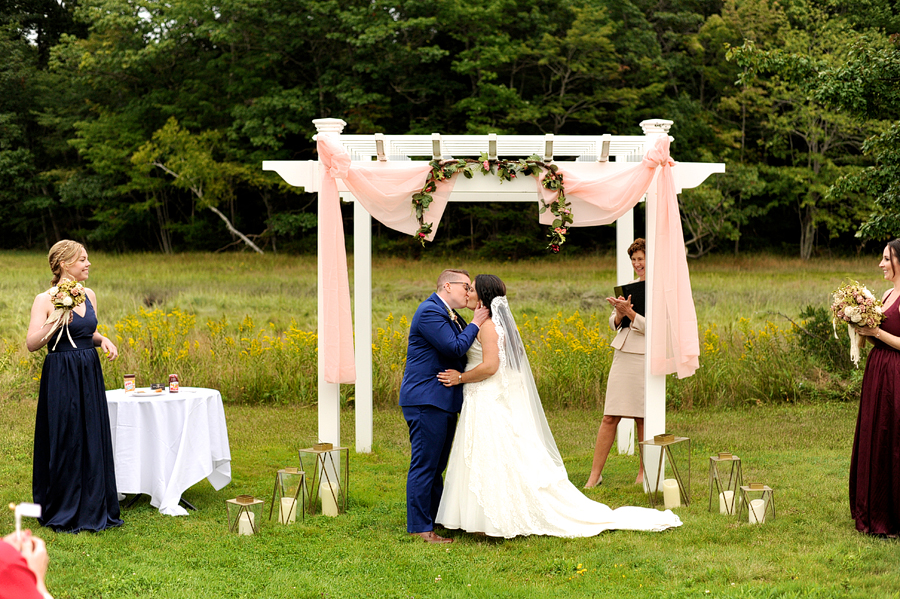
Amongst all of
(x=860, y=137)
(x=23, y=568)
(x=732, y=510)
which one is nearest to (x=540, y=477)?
(x=732, y=510)

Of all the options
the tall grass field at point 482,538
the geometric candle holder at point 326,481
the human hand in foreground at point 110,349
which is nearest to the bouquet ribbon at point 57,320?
the human hand in foreground at point 110,349

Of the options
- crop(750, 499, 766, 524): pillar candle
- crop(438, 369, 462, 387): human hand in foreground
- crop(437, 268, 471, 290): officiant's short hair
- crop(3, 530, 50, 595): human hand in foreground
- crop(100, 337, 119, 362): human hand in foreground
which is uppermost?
crop(437, 268, 471, 290): officiant's short hair

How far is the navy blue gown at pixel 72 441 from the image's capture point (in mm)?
5781

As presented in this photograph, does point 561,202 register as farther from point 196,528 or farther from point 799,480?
point 196,528

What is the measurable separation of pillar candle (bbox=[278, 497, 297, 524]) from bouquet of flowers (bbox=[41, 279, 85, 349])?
1.97m

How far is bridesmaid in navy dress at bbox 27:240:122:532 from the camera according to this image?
5777 millimetres

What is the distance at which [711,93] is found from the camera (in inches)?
1250

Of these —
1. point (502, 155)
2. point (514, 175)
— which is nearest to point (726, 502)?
point (514, 175)

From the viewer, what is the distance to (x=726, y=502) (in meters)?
6.31

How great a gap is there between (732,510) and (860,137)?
25.1 m

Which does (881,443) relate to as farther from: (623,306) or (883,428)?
(623,306)

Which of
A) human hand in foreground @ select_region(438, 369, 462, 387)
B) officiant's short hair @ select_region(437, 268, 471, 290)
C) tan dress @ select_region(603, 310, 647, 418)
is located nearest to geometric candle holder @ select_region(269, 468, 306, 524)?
human hand in foreground @ select_region(438, 369, 462, 387)

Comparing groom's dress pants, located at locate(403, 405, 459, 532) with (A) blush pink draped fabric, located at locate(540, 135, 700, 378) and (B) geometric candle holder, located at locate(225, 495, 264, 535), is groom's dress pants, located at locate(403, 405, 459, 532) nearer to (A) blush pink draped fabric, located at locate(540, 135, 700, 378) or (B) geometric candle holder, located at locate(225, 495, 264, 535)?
(B) geometric candle holder, located at locate(225, 495, 264, 535)

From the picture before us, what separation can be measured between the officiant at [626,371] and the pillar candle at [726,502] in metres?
0.99
